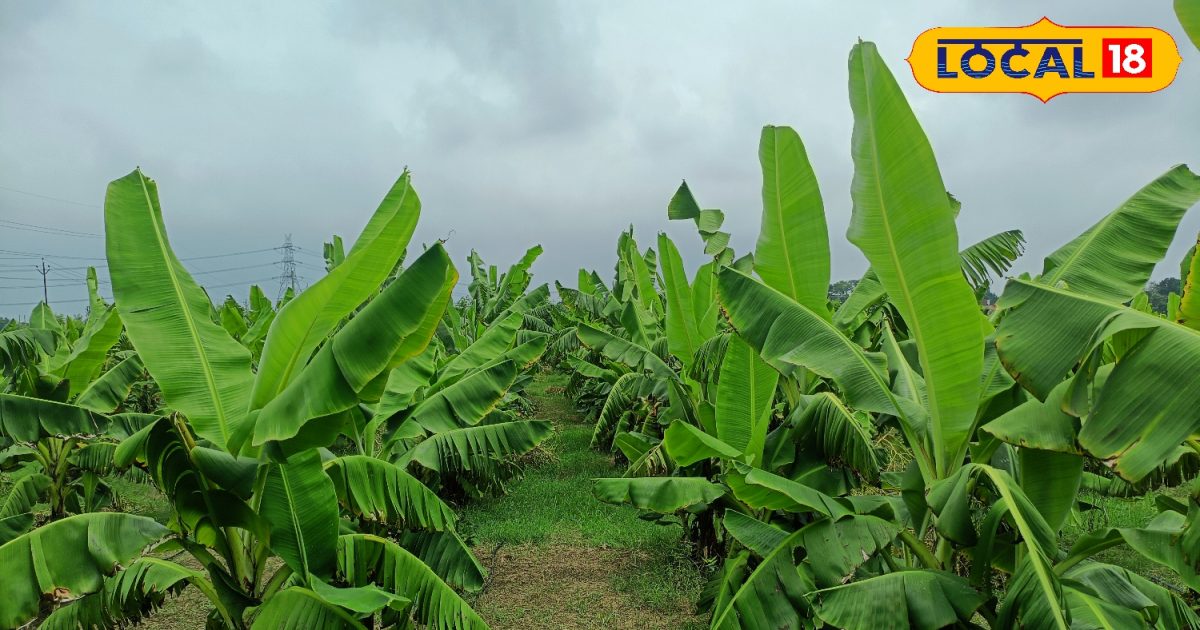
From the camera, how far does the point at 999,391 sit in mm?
3178

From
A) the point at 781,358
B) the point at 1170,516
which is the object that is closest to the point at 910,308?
the point at 781,358

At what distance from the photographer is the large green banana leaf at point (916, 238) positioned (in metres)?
2.91

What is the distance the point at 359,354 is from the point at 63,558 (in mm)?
1666

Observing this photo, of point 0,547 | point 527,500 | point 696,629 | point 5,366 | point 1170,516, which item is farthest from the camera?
point 527,500

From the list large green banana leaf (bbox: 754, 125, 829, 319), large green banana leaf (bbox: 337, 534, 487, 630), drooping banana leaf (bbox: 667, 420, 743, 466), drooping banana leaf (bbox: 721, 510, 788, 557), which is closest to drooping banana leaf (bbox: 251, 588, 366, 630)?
large green banana leaf (bbox: 337, 534, 487, 630)

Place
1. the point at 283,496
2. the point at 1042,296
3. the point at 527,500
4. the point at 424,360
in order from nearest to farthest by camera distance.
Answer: the point at 1042,296, the point at 283,496, the point at 424,360, the point at 527,500

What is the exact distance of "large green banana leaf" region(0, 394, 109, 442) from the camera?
12.6 feet

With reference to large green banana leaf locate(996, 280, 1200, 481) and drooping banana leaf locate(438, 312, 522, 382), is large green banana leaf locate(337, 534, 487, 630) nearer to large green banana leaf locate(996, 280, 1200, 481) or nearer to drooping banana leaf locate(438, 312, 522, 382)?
drooping banana leaf locate(438, 312, 522, 382)

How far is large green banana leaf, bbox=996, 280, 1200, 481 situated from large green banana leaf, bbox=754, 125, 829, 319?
1470mm

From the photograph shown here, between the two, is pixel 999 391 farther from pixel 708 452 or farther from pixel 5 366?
pixel 5 366

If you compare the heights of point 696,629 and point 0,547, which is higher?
Answer: point 0,547

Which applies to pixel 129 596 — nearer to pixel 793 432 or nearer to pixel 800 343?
pixel 800 343

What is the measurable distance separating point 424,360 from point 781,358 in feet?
10.1

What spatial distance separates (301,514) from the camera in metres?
3.01
